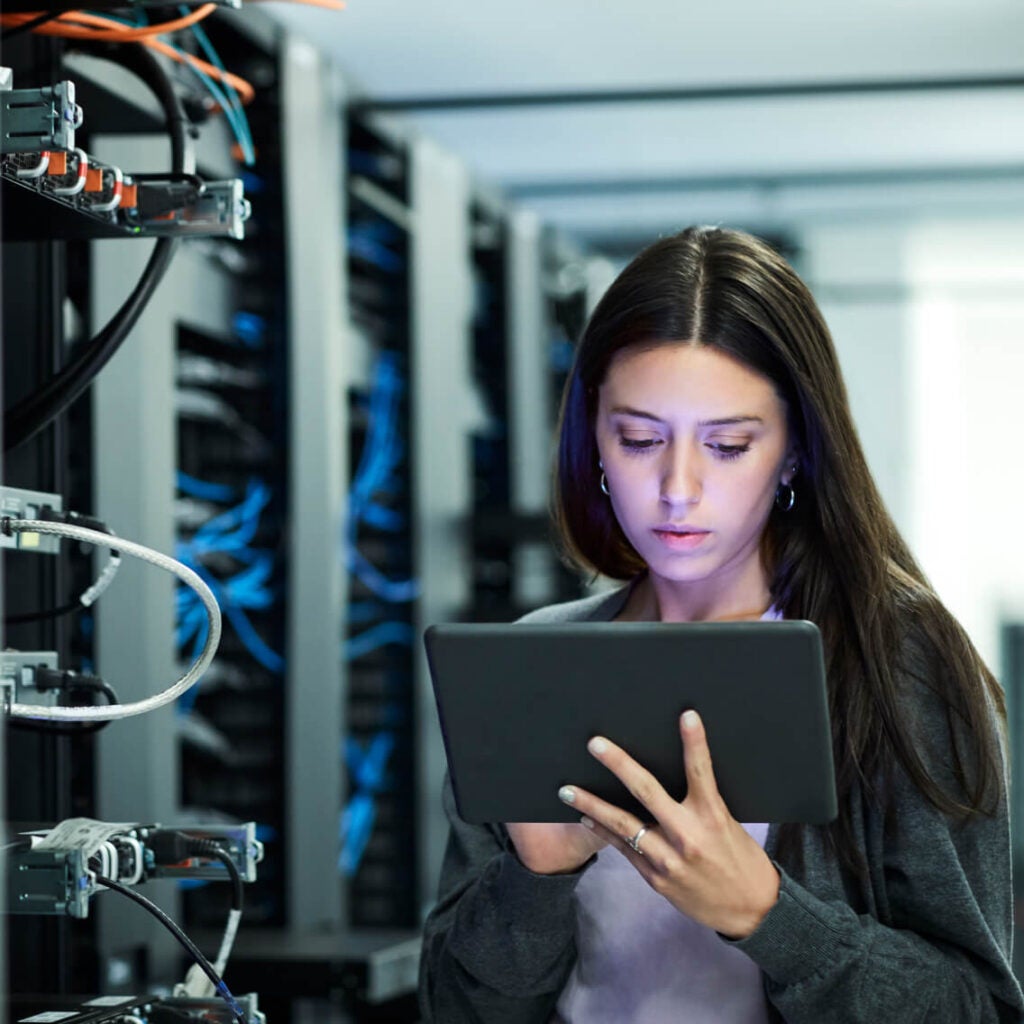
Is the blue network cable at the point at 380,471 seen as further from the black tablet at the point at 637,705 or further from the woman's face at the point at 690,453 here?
the black tablet at the point at 637,705

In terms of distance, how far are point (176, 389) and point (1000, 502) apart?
8.73 feet

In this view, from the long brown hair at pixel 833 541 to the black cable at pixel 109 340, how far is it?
1.29ft

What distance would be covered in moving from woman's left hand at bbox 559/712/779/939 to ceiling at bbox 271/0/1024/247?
2637 mm

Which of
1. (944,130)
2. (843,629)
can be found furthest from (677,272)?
(944,130)

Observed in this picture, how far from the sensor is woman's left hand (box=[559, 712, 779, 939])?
1.05 meters

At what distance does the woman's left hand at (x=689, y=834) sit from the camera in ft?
3.45

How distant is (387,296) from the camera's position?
413 centimetres

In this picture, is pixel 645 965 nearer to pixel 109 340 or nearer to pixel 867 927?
pixel 867 927

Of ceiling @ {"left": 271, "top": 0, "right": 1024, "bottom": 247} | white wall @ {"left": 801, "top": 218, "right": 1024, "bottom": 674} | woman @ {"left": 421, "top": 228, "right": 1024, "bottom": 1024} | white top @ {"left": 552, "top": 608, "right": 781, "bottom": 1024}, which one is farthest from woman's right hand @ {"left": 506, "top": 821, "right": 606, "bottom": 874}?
white wall @ {"left": 801, "top": 218, "right": 1024, "bottom": 674}

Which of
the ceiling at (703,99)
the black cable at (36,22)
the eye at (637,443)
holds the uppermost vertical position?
the ceiling at (703,99)

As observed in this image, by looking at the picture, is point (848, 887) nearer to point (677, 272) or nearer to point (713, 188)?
point (677, 272)

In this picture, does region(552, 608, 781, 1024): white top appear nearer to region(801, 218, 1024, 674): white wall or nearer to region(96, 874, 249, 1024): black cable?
region(96, 874, 249, 1024): black cable

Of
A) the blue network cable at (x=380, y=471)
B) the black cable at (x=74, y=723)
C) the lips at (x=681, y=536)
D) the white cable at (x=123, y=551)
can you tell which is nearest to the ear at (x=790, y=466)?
the lips at (x=681, y=536)

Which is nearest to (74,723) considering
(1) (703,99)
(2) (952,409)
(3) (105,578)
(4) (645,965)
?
(3) (105,578)
